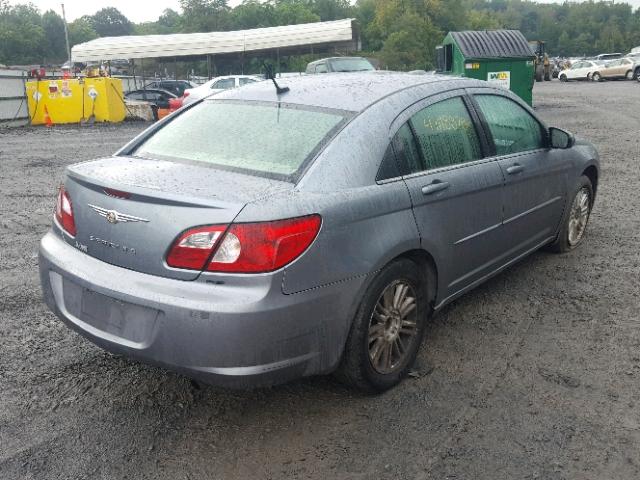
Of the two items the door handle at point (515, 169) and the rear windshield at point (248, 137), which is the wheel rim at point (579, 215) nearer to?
the door handle at point (515, 169)

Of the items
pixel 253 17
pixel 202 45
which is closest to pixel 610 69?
pixel 202 45

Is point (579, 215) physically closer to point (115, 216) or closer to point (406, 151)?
point (406, 151)

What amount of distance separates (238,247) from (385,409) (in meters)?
1.16

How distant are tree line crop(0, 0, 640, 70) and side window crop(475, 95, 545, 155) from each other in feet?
195

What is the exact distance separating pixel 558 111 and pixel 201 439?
19.5 m

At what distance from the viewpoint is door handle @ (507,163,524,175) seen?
4215 millimetres

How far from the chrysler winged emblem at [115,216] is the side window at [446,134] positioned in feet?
5.24

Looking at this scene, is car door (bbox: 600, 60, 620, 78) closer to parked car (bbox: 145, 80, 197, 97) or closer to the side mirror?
parked car (bbox: 145, 80, 197, 97)

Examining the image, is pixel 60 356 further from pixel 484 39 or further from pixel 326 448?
pixel 484 39

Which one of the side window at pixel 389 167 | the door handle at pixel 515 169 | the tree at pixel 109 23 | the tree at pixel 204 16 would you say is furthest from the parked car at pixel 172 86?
the tree at pixel 109 23

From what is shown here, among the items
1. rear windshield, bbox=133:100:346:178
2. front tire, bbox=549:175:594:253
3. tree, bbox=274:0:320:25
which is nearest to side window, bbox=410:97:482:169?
rear windshield, bbox=133:100:346:178

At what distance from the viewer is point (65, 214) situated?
3.25 meters

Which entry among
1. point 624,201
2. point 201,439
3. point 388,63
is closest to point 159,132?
point 201,439

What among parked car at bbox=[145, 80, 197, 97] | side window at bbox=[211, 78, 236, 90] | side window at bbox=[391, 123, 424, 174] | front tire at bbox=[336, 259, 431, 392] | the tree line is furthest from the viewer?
the tree line
